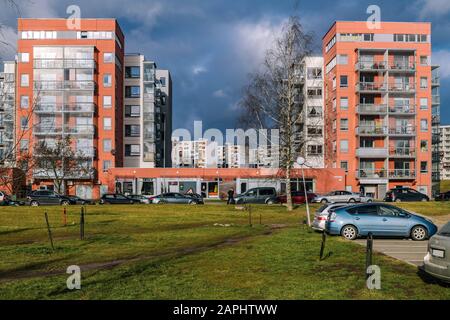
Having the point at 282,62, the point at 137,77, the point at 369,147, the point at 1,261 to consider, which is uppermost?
the point at 137,77

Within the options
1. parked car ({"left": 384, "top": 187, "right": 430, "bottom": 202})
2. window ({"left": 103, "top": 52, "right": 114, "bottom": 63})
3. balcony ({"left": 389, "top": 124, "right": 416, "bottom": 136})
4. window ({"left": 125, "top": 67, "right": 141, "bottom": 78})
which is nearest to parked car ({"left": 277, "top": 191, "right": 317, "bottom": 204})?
parked car ({"left": 384, "top": 187, "right": 430, "bottom": 202})

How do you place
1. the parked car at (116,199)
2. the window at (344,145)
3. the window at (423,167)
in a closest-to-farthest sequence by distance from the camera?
1. the parked car at (116,199)
2. the window at (423,167)
3. the window at (344,145)

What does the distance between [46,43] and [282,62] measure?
145 feet

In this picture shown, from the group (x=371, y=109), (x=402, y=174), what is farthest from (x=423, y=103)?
(x=402, y=174)

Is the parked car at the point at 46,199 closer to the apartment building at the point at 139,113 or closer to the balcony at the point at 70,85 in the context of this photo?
the balcony at the point at 70,85

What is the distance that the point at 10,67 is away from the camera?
7612 cm

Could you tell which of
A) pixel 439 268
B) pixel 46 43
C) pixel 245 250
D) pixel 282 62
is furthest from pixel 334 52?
pixel 439 268

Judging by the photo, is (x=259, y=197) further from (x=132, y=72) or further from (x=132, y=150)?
(x=132, y=72)

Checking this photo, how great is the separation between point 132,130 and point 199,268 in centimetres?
6584

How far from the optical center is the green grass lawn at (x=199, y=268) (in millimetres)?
8320

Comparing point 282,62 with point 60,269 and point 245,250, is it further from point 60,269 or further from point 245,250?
point 60,269

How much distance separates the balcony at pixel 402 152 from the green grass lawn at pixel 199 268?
47.6 meters

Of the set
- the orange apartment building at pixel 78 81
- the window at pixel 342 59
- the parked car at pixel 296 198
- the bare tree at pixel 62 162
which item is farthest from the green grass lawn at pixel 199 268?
the window at pixel 342 59

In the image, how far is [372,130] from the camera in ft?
211
